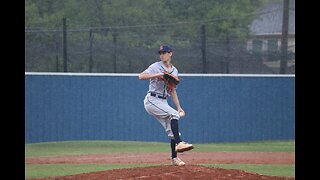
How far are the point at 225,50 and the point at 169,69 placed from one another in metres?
12.9

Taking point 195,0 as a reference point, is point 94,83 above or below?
below

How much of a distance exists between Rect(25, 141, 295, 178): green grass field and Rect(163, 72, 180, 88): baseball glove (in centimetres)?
247

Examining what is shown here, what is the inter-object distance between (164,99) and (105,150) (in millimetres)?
8436

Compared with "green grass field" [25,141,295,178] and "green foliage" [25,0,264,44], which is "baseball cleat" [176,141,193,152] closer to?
"green grass field" [25,141,295,178]

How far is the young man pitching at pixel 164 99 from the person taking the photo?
9.44 metres

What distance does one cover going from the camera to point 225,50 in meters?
22.4

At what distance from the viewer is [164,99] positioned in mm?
9805

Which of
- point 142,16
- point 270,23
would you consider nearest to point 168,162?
point 142,16

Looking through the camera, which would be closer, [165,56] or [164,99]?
[165,56]

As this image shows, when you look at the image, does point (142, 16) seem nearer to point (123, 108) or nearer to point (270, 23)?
point (123, 108)

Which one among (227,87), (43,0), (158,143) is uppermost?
(43,0)

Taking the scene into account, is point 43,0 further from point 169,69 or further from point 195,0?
point 169,69
